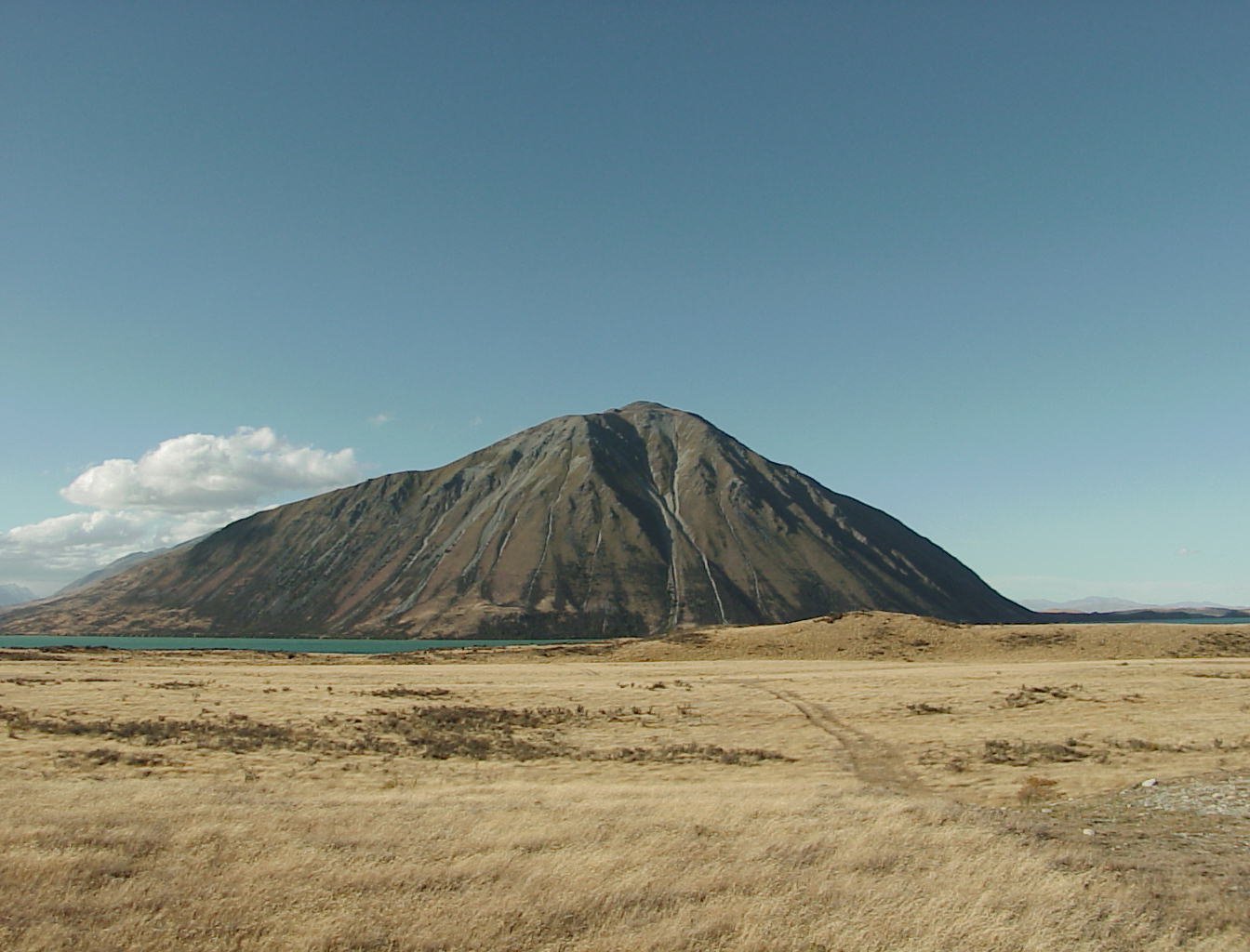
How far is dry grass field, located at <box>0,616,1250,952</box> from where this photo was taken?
462 inches

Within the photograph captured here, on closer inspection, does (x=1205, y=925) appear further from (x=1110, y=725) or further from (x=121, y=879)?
(x=1110, y=725)

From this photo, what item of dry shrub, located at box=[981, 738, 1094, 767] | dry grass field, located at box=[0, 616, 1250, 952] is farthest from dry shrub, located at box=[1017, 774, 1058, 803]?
dry shrub, located at box=[981, 738, 1094, 767]

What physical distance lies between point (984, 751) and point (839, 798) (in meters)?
18.0

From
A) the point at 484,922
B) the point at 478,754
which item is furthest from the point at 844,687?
the point at 484,922

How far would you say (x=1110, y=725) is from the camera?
133 ft

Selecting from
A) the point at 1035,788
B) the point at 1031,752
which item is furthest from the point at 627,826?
the point at 1031,752

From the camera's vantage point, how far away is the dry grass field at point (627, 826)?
462 inches

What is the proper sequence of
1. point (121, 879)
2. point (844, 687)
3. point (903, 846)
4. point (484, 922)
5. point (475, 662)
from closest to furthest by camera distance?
point (484, 922) < point (121, 879) < point (903, 846) < point (844, 687) < point (475, 662)

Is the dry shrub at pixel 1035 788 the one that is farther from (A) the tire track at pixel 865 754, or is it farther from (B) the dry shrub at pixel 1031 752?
(B) the dry shrub at pixel 1031 752

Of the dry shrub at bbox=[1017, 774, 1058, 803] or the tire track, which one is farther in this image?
the tire track

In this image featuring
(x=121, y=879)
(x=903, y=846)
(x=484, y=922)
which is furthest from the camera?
(x=903, y=846)

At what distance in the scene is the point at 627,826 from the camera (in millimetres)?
16797

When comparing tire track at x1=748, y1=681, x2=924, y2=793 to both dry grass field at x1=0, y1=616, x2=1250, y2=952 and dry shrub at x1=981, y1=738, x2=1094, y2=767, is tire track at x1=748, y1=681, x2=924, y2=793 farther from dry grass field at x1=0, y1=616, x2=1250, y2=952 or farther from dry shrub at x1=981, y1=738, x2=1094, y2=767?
dry shrub at x1=981, y1=738, x2=1094, y2=767

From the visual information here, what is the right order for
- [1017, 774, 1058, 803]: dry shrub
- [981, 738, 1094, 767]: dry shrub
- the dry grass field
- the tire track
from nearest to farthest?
1. the dry grass field
2. [1017, 774, 1058, 803]: dry shrub
3. the tire track
4. [981, 738, 1094, 767]: dry shrub
